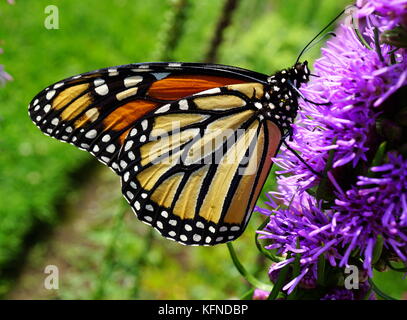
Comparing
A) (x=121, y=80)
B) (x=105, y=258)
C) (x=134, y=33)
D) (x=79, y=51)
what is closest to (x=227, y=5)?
(x=121, y=80)

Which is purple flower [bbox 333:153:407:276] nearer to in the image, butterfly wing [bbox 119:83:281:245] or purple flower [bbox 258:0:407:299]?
purple flower [bbox 258:0:407:299]

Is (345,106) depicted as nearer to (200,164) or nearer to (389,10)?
(389,10)

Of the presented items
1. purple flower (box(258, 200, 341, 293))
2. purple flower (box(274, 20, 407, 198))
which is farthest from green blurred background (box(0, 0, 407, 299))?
purple flower (box(274, 20, 407, 198))

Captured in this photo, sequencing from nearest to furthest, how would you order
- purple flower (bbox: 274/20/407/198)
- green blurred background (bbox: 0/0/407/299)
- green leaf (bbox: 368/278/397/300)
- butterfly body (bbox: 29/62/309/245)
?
purple flower (bbox: 274/20/407/198) < green leaf (bbox: 368/278/397/300) < butterfly body (bbox: 29/62/309/245) < green blurred background (bbox: 0/0/407/299)

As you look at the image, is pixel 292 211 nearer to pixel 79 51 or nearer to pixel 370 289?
pixel 370 289

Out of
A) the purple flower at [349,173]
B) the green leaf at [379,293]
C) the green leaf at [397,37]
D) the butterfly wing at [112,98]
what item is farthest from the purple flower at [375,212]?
the butterfly wing at [112,98]

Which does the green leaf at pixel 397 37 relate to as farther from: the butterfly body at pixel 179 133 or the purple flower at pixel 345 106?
the butterfly body at pixel 179 133
